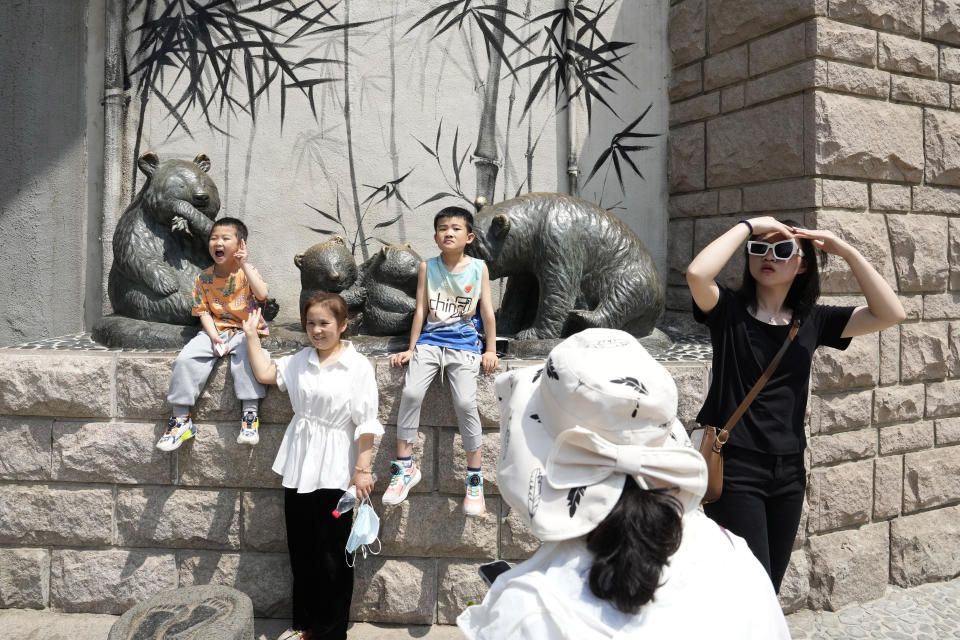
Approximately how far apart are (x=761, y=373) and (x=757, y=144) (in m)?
2.18

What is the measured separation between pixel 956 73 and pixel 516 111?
8.38 ft

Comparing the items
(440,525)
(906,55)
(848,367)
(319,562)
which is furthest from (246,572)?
Answer: (906,55)

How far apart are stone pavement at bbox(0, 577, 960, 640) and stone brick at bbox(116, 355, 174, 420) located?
38.3 inches

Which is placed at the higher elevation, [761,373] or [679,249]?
[679,249]

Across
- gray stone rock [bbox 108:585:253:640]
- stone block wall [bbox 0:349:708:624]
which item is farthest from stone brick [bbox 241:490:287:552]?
gray stone rock [bbox 108:585:253:640]

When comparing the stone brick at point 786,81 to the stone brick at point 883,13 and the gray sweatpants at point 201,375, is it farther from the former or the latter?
the gray sweatpants at point 201,375

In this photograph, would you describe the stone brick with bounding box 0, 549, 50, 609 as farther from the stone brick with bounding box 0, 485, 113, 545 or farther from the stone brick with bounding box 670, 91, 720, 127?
the stone brick with bounding box 670, 91, 720, 127

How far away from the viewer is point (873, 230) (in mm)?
3307

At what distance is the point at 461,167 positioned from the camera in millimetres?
4488

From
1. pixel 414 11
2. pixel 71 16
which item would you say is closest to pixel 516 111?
pixel 414 11

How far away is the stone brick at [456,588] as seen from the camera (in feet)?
9.49

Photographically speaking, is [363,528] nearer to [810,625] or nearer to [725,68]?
[810,625]

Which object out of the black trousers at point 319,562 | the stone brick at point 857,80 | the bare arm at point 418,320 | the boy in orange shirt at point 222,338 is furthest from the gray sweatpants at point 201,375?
the stone brick at point 857,80

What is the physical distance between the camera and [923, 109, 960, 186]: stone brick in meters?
3.45
